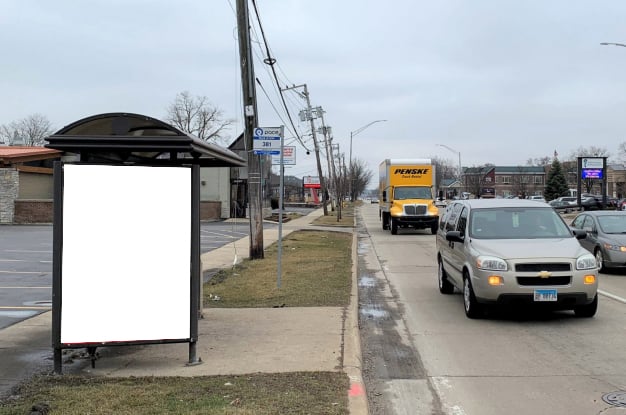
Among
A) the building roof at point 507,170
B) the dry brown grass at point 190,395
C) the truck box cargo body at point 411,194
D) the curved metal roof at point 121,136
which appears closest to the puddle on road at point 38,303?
the dry brown grass at point 190,395

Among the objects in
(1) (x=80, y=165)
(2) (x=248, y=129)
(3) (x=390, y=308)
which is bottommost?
(3) (x=390, y=308)

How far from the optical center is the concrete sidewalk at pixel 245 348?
5.68 m

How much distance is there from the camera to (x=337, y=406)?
4.61 m

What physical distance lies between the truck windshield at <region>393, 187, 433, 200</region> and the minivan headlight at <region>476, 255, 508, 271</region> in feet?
67.3

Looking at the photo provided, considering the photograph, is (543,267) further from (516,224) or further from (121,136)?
(121,136)

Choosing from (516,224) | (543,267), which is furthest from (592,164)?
(543,267)

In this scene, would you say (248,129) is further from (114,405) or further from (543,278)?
(114,405)

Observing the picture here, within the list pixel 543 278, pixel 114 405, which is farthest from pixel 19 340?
pixel 543 278

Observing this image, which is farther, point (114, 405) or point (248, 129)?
point (248, 129)

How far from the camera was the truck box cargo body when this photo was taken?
2784 centimetres

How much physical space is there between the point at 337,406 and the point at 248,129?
36.1 feet

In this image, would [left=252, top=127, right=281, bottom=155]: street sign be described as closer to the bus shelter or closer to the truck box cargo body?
the bus shelter

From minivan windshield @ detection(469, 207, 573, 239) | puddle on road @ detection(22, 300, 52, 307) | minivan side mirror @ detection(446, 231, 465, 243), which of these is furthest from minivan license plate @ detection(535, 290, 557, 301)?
puddle on road @ detection(22, 300, 52, 307)

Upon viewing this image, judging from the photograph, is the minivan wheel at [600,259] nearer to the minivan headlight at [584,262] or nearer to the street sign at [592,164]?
the minivan headlight at [584,262]
